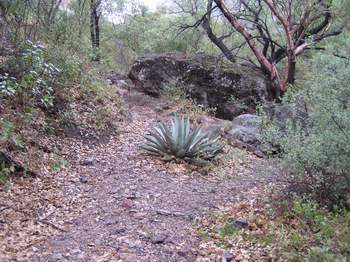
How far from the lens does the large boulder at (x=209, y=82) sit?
36.1 feet

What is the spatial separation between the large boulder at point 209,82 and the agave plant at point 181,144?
4264 millimetres

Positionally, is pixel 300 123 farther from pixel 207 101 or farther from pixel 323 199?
pixel 207 101

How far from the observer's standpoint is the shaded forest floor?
12.5 ft

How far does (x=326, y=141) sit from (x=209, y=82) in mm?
7492

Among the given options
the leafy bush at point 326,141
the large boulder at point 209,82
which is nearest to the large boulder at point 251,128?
the large boulder at point 209,82

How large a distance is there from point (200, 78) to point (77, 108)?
15.6 feet

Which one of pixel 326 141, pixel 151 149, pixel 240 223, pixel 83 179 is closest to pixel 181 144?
pixel 151 149

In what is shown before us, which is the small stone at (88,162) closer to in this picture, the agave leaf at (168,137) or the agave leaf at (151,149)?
the agave leaf at (151,149)

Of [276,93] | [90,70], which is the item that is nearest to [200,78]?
[276,93]

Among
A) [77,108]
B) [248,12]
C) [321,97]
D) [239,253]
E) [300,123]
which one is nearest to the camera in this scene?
[239,253]

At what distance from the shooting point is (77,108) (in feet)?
24.5

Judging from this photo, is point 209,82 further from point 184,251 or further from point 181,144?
point 184,251

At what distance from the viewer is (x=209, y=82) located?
1122cm

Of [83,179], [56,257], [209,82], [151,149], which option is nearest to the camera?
[56,257]
